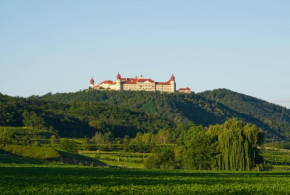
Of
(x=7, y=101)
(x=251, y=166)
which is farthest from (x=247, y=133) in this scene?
(x=7, y=101)

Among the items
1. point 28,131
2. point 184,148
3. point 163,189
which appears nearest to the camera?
point 163,189

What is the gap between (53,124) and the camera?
601ft

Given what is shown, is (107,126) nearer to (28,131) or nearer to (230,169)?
(28,131)

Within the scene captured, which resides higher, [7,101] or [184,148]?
[7,101]

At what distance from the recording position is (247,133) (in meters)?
81.6

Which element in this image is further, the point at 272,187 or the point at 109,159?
the point at 109,159

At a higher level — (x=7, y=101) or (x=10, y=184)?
(x=7, y=101)

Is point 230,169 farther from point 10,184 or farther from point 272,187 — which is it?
point 10,184

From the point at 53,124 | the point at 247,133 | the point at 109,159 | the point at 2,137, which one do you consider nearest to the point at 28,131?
the point at 53,124

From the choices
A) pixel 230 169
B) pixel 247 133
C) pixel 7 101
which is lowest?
pixel 230 169

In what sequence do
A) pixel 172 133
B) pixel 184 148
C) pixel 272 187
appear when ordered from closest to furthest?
pixel 272 187, pixel 184 148, pixel 172 133

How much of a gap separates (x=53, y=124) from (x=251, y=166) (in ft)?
376

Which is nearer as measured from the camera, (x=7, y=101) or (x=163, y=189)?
(x=163, y=189)

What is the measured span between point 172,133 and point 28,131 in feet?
170
